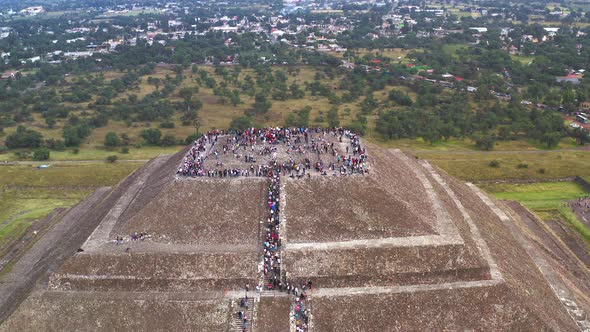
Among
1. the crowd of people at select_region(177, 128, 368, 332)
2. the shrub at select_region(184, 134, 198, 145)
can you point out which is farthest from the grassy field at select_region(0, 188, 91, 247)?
the crowd of people at select_region(177, 128, 368, 332)

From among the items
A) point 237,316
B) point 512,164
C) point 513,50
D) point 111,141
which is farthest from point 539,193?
point 513,50

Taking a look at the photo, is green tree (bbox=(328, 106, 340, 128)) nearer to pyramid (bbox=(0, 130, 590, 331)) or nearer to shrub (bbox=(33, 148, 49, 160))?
pyramid (bbox=(0, 130, 590, 331))

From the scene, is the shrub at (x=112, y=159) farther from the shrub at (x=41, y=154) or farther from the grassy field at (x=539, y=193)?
the grassy field at (x=539, y=193)

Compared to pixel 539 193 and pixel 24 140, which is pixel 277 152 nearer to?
pixel 539 193

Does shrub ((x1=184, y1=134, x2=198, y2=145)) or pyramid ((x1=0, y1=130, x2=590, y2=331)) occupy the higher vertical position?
pyramid ((x1=0, y1=130, x2=590, y2=331))

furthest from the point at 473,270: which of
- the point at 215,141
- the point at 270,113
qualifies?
the point at 270,113

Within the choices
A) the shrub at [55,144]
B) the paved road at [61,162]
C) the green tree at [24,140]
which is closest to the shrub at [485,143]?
the paved road at [61,162]

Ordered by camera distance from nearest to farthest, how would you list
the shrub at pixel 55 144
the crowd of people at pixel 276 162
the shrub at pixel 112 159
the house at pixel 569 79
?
the crowd of people at pixel 276 162
the shrub at pixel 112 159
the shrub at pixel 55 144
the house at pixel 569 79

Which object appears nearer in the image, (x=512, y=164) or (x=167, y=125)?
(x=512, y=164)

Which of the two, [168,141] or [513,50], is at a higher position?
[513,50]
